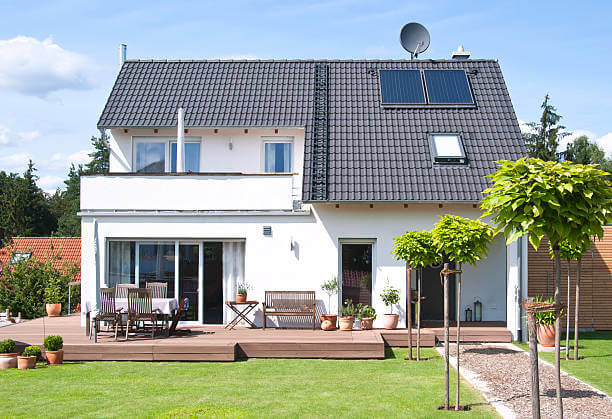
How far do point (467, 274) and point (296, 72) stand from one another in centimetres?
838

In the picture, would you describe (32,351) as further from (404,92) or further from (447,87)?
(447,87)

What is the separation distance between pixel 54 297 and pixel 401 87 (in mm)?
12577

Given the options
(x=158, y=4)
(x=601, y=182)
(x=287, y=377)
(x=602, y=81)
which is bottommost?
(x=287, y=377)

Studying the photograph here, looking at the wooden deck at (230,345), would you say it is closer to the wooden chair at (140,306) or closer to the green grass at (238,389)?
the green grass at (238,389)

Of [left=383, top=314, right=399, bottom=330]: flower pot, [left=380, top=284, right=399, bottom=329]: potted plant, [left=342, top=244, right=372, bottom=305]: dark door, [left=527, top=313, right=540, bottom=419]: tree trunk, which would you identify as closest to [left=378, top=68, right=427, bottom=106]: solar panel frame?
[left=342, top=244, right=372, bottom=305]: dark door

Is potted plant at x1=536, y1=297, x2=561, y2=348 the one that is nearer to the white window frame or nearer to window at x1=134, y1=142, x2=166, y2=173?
the white window frame

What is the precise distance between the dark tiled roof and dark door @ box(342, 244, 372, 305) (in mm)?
1441

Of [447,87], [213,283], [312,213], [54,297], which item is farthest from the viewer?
[54,297]

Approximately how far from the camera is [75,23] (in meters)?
13.2

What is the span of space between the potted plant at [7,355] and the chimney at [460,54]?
1566cm

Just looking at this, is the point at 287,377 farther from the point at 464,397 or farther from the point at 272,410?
the point at 464,397

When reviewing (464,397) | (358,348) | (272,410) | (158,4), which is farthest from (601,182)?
(158,4)

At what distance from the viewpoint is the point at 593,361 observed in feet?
42.1

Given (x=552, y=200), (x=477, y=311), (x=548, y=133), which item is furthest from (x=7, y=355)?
(x=548, y=133)
